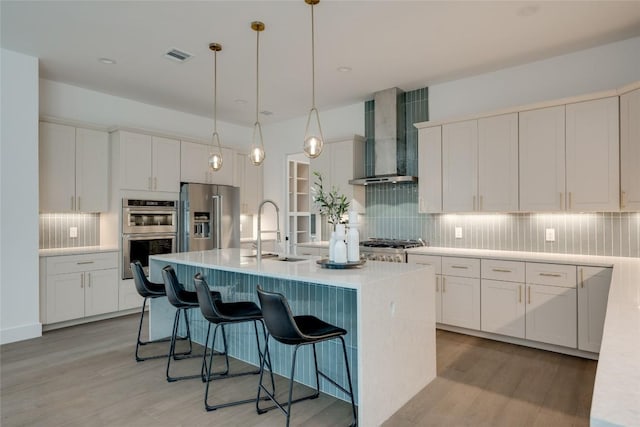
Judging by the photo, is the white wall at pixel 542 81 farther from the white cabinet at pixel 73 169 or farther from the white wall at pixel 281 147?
the white cabinet at pixel 73 169

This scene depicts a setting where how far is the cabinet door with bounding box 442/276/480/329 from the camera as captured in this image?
3883 millimetres

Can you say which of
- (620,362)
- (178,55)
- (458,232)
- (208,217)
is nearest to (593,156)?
(458,232)

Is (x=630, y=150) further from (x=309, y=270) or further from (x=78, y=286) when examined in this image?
(x=78, y=286)

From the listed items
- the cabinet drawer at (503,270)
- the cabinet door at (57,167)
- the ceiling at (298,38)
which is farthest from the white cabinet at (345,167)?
the cabinet door at (57,167)

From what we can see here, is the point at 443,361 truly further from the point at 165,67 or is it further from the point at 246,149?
the point at 246,149

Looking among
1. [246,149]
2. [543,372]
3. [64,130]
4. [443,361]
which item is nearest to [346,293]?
[443,361]

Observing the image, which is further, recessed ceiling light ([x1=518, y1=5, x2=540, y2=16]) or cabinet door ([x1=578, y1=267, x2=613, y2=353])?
cabinet door ([x1=578, y1=267, x2=613, y2=353])

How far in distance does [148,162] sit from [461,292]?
4208 mm

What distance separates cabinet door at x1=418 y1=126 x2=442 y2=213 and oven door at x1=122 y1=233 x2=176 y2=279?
3.41 meters

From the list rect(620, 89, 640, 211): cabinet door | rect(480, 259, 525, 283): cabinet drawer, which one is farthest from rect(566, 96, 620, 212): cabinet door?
rect(480, 259, 525, 283): cabinet drawer

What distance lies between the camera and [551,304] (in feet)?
11.3

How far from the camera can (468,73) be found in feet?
14.4

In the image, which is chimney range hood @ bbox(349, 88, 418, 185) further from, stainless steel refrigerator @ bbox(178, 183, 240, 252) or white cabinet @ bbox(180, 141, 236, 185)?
white cabinet @ bbox(180, 141, 236, 185)

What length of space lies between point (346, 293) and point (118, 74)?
376 cm
